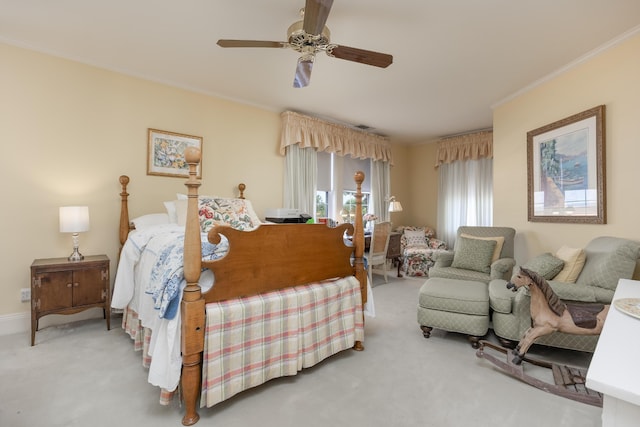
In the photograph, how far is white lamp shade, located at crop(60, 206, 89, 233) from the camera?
8.36ft

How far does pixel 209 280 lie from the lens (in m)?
1.69

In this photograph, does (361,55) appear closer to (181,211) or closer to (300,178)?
(181,211)

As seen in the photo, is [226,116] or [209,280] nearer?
[209,280]

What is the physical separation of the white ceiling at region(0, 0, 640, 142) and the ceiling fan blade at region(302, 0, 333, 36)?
1.31ft

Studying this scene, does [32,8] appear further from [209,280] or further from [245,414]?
[245,414]

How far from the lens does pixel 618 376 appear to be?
1.96ft

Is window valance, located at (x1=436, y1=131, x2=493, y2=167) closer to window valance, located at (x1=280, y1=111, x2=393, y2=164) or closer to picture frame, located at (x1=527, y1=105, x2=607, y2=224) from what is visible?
window valance, located at (x1=280, y1=111, x2=393, y2=164)

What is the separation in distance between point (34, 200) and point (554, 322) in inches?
165

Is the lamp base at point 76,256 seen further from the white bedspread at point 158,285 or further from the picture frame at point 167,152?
the picture frame at point 167,152

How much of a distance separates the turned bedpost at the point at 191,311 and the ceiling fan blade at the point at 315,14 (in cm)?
96

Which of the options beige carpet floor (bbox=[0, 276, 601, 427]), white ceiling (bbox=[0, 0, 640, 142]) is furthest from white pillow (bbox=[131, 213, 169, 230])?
white ceiling (bbox=[0, 0, 640, 142])

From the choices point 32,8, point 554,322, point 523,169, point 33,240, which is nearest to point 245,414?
point 554,322

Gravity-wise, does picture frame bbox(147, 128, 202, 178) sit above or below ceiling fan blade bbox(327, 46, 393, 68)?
below

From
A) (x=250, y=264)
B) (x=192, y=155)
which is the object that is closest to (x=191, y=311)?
(x=250, y=264)
